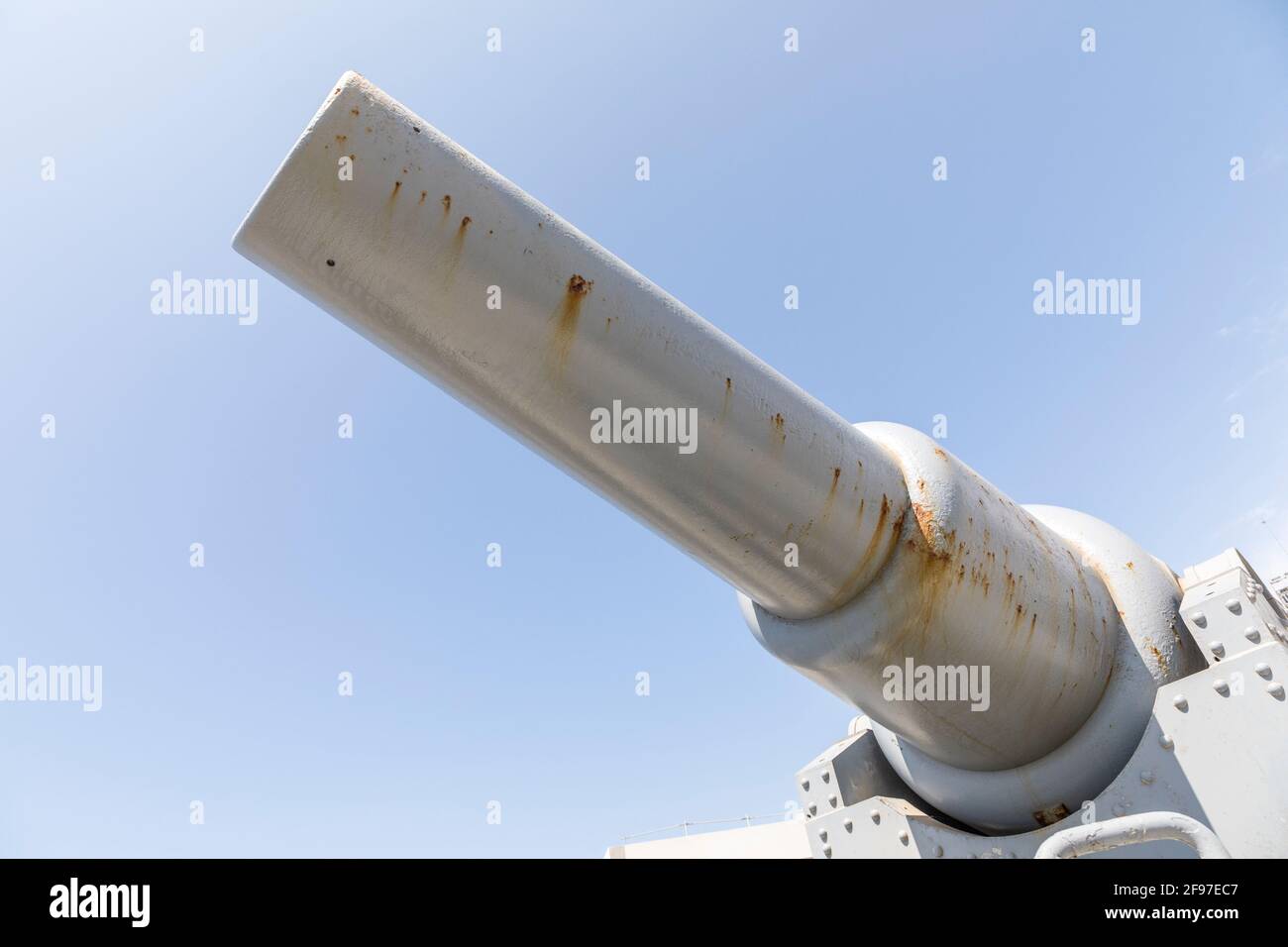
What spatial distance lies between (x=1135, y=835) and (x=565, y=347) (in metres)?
1.69

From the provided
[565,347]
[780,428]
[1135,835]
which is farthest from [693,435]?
[1135,835]

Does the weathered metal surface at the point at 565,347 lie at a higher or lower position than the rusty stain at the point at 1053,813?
higher

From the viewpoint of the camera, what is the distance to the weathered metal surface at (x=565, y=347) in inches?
84.0

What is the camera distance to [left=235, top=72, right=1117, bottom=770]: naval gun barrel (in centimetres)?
216

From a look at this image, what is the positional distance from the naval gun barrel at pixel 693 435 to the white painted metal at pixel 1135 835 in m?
1.02

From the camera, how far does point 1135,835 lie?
5.95 ft

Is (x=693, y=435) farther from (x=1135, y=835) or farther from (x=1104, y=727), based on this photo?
(x=1104, y=727)
